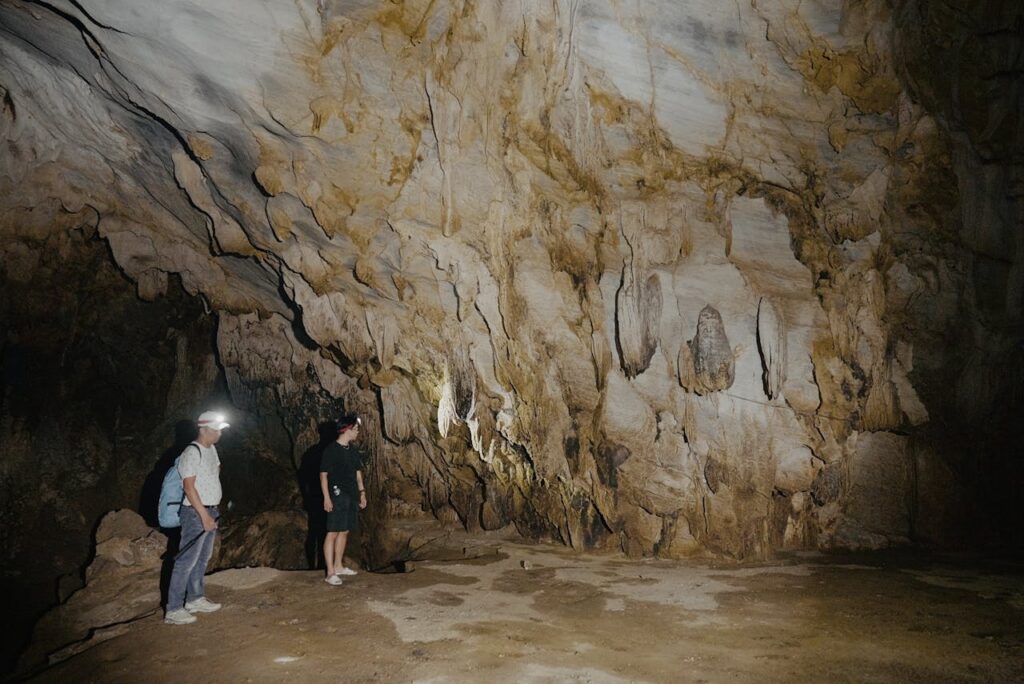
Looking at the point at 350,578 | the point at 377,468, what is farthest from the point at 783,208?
the point at 377,468

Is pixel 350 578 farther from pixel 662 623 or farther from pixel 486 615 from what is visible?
pixel 662 623

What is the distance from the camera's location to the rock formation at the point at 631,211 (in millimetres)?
6387

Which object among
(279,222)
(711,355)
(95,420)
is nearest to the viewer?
(711,355)

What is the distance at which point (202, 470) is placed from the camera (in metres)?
4.72

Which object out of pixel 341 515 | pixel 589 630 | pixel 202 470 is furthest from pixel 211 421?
pixel 589 630

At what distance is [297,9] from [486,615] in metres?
5.34

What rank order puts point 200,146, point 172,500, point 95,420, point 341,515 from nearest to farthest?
point 172,500 < point 341,515 < point 200,146 < point 95,420

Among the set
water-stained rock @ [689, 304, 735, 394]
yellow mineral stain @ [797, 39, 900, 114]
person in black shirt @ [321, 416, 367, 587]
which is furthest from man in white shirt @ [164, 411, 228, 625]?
yellow mineral stain @ [797, 39, 900, 114]

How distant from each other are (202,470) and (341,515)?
1.41m

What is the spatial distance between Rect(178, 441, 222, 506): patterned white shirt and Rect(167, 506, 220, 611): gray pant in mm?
91

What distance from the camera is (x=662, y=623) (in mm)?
4805

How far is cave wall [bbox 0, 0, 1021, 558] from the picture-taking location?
6.38 metres

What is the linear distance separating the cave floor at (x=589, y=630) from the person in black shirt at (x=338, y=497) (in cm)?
24

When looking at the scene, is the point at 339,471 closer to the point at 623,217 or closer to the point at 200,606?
the point at 200,606
